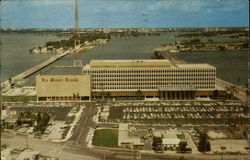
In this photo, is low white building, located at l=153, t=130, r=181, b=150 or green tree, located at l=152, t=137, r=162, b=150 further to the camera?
low white building, located at l=153, t=130, r=181, b=150

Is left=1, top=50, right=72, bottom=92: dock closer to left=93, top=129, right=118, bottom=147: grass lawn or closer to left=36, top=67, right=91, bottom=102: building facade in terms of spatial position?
left=36, top=67, right=91, bottom=102: building facade

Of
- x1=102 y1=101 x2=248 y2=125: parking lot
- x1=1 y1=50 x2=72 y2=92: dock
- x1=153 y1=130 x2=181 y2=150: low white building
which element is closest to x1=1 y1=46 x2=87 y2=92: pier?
x1=1 y1=50 x2=72 y2=92: dock

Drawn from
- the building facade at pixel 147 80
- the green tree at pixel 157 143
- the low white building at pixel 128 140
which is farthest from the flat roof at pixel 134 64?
the green tree at pixel 157 143

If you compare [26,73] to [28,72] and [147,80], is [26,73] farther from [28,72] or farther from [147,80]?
[147,80]

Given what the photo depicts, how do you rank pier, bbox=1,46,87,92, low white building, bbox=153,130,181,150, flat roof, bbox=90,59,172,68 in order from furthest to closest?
pier, bbox=1,46,87,92 < flat roof, bbox=90,59,172,68 < low white building, bbox=153,130,181,150

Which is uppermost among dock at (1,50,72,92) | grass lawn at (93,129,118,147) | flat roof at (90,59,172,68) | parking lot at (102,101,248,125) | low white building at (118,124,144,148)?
flat roof at (90,59,172,68)

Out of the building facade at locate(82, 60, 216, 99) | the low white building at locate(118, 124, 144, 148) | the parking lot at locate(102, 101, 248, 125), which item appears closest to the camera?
the low white building at locate(118, 124, 144, 148)

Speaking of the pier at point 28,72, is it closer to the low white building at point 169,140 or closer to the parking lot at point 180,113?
the parking lot at point 180,113
